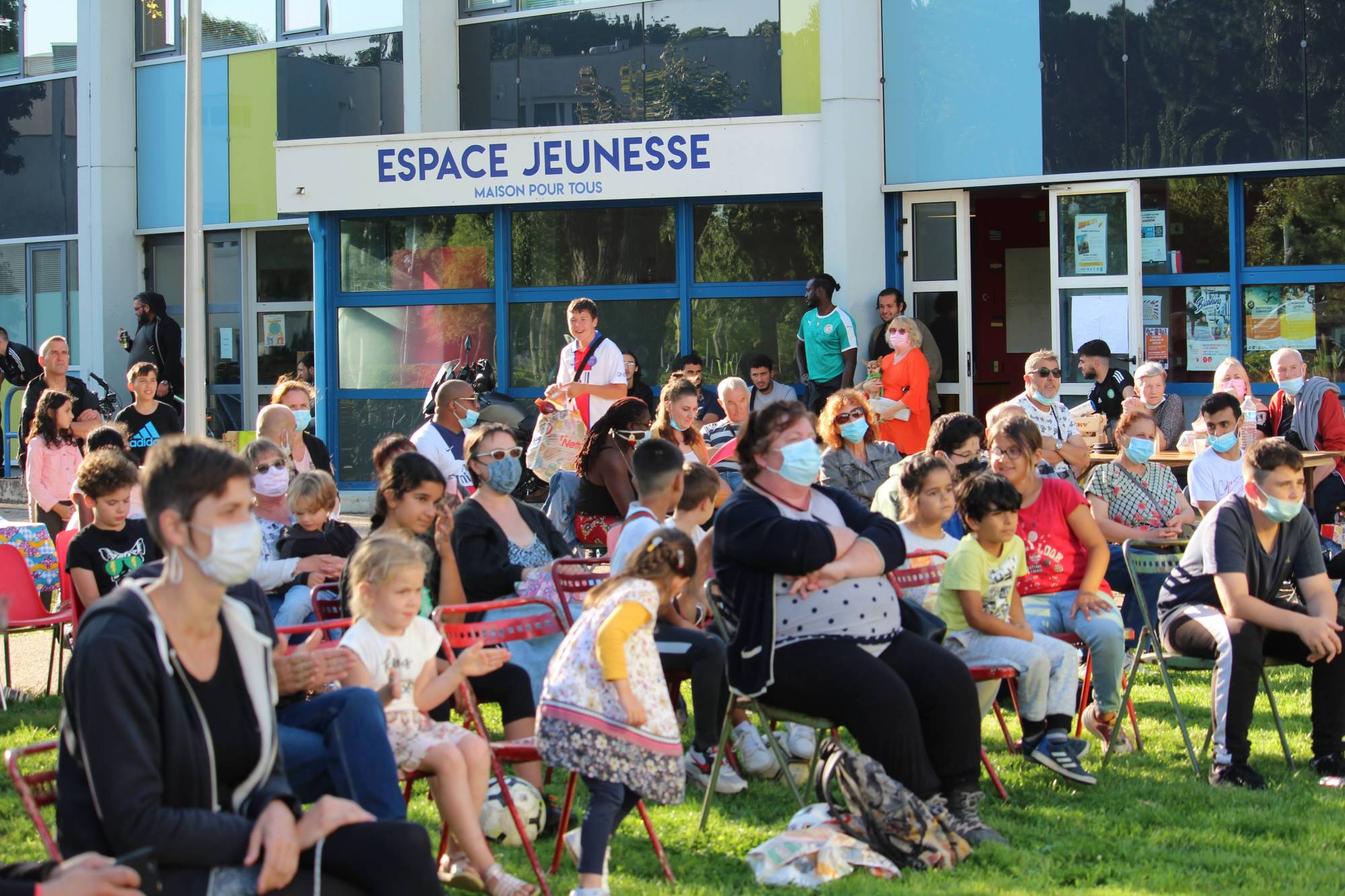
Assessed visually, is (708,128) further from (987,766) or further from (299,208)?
(987,766)

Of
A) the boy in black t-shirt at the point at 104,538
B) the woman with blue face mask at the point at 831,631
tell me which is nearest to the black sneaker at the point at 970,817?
the woman with blue face mask at the point at 831,631

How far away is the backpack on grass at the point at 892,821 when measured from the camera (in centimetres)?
520

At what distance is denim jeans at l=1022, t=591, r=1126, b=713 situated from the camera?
6613 mm

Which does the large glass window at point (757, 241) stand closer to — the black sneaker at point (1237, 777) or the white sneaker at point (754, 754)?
the white sneaker at point (754, 754)

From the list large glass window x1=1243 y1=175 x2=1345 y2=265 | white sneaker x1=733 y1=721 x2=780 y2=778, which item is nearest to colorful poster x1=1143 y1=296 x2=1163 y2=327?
large glass window x1=1243 y1=175 x2=1345 y2=265

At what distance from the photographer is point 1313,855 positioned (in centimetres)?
521

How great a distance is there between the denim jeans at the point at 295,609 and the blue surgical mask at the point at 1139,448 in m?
4.25

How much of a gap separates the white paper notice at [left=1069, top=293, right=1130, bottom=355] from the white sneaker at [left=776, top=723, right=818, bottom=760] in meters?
7.57

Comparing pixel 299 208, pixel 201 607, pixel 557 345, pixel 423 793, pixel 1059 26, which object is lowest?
pixel 423 793

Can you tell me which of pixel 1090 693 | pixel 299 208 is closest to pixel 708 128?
pixel 299 208

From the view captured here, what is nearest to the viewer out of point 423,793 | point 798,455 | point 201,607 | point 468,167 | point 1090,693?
point 201,607

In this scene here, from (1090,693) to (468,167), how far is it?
9.37m

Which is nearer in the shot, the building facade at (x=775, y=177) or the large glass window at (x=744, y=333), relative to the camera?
the building facade at (x=775, y=177)

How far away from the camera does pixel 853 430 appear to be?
8719 millimetres
